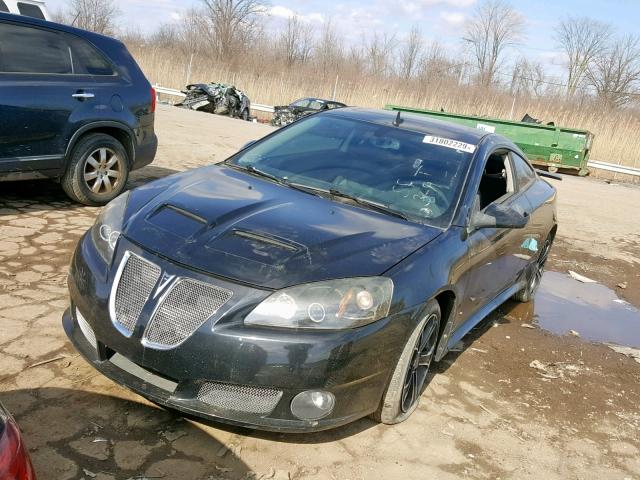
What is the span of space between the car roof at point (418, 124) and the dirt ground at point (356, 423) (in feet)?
5.19

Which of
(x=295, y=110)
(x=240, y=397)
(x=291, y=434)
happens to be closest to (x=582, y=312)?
(x=291, y=434)

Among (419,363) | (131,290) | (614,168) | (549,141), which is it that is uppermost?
(131,290)

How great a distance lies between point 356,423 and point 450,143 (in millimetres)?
2029

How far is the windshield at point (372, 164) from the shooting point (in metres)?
3.76

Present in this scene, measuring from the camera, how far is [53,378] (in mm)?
3186

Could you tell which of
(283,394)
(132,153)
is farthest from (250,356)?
(132,153)

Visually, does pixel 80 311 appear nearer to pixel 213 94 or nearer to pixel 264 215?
pixel 264 215

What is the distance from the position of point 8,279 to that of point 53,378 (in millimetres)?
1510

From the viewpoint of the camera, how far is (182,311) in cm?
264

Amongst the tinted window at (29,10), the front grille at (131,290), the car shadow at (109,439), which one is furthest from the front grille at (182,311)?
the tinted window at (29,10)

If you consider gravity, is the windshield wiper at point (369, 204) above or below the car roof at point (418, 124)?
below

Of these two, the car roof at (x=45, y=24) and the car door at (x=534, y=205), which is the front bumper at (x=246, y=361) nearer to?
the car door at (x=534, y=205)

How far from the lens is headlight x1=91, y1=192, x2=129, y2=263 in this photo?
3014 millimetres

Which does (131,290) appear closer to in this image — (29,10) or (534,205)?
(534,205)
